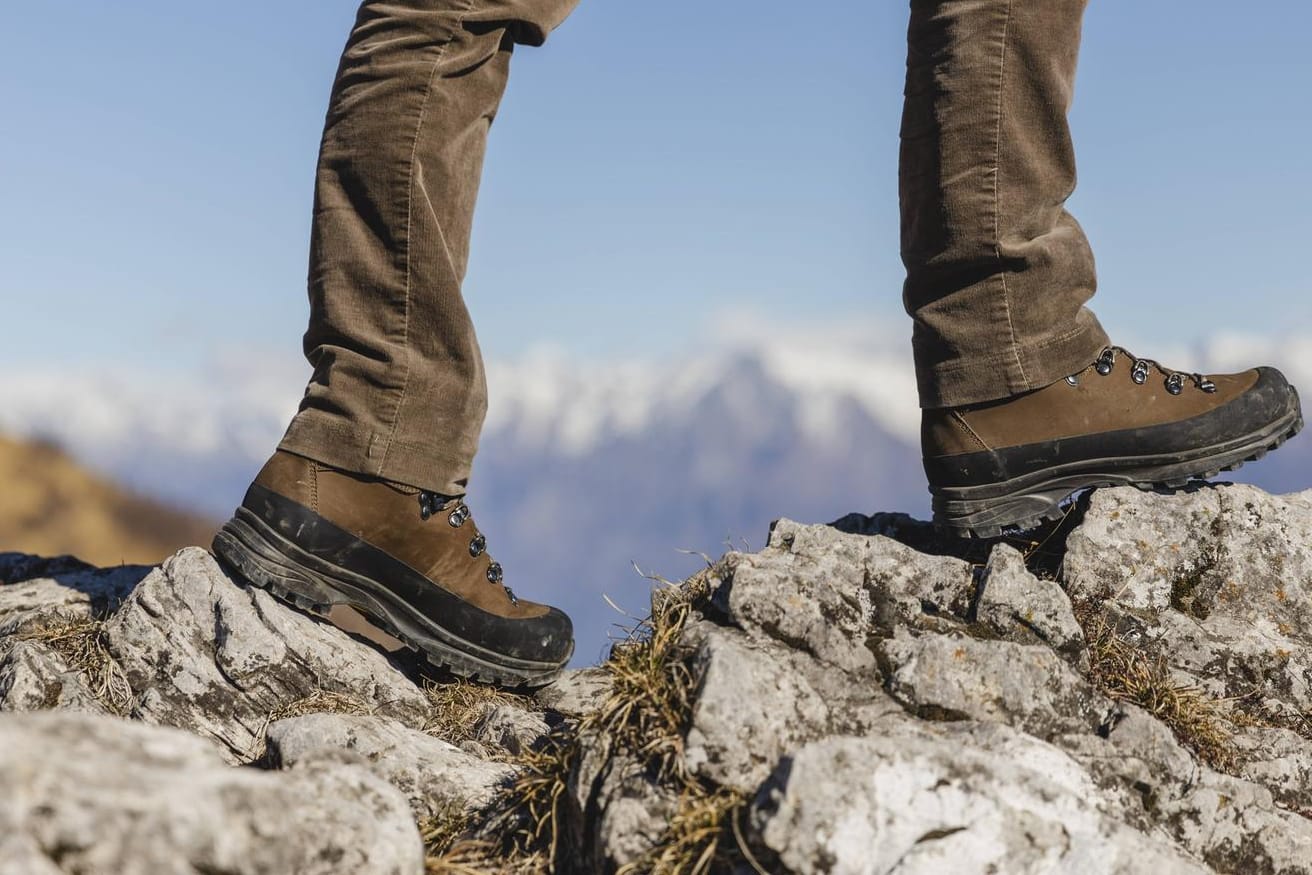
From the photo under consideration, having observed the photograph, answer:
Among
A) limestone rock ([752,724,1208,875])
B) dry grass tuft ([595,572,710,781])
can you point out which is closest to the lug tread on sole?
dry grass tuft ([595,572,710,781])

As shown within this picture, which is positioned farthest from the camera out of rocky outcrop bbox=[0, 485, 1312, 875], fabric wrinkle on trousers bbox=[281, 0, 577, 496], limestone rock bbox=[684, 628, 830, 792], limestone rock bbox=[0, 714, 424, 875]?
fabric wrinkle on trousers bbox=[281, 0, 577, 496]

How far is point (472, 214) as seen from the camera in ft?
14.9

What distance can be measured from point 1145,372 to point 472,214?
107 inches

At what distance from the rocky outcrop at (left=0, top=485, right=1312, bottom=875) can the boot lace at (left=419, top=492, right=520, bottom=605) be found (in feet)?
1.58

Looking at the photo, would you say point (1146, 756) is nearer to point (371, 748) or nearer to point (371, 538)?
point (371, 748)

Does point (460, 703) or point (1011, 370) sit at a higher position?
point (1011, 370)

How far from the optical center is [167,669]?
176 inches

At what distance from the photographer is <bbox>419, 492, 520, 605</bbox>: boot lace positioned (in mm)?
4656

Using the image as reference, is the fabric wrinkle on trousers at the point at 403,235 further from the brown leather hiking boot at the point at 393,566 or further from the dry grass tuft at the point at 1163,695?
the dry grass tuft at the point at 1163,695

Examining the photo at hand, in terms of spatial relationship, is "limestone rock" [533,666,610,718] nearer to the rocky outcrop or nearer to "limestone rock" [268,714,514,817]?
the rocky outcrop

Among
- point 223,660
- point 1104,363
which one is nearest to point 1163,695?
point 1104,363

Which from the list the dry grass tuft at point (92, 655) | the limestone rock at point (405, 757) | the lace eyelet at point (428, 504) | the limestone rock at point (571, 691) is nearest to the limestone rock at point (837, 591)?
the limestone rock at point (405, 757)

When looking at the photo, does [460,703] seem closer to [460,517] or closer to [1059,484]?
[460,517]

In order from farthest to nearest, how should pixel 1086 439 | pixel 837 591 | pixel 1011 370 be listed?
1. pixel 1086 439
2. pixel 1011 370
3. pixel 837 591
